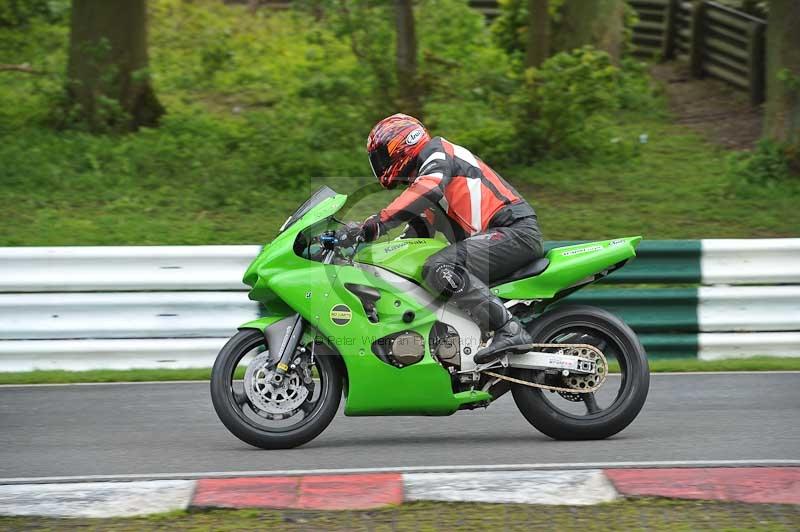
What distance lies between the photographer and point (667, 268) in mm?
10055

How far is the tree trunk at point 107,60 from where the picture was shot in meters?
14.8

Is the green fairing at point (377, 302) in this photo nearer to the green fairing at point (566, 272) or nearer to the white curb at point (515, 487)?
the green fairing at point (566, 272)

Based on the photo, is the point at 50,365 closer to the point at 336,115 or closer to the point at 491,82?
the point at 336,115

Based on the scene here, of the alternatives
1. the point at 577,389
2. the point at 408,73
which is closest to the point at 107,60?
the point at 408,73

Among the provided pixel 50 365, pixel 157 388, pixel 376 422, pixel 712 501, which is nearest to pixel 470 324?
pixel 376 422

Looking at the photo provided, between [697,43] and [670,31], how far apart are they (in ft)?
5.00

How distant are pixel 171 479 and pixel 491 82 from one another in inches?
370

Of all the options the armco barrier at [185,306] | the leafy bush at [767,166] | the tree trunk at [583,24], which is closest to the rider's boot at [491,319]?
the armco barrier at [185,306]

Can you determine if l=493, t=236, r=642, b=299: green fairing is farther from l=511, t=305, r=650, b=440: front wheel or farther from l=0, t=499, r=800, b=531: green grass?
l=0, t=499, r=800, b=531: green grass

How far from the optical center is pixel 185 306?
9664 mm

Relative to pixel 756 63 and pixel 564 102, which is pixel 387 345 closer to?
pixel 564 102

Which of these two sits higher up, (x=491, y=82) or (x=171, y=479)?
(x=491, y=82)

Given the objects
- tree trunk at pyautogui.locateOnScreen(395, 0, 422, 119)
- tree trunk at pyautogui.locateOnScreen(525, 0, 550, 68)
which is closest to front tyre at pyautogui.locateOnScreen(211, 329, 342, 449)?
tree trunk at pyautogui.locateOnScreen(395, 0, 422, 119)

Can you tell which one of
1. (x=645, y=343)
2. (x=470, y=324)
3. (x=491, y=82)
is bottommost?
(x=645, y=343)
